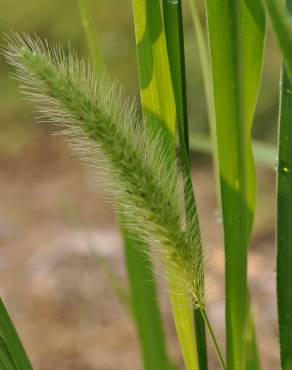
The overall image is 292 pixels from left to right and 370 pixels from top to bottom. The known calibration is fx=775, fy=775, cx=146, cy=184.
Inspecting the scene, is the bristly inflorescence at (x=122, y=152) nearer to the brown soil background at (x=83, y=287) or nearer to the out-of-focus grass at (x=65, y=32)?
the brown soil background at (x=83, y=287)

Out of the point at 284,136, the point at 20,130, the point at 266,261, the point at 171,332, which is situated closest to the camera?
the point at 284,136

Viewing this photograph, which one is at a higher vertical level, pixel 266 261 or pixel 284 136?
pixel 284 136

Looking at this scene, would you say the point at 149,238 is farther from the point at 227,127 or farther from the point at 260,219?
the point at 260,219

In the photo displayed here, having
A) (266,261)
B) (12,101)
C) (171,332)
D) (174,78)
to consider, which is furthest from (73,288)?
(12,101)

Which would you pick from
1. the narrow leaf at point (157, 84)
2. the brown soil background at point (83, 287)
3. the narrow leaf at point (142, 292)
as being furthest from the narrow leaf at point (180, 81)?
the brown soil background at point (83, 287)

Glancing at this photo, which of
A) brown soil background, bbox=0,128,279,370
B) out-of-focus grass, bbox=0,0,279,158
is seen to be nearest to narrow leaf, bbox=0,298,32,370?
brown soil background, bbox=0,128,279,370

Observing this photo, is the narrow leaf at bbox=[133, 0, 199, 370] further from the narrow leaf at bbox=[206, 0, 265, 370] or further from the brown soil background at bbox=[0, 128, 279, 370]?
the brown soil background at bbox=[0, 128, 279, 370]
